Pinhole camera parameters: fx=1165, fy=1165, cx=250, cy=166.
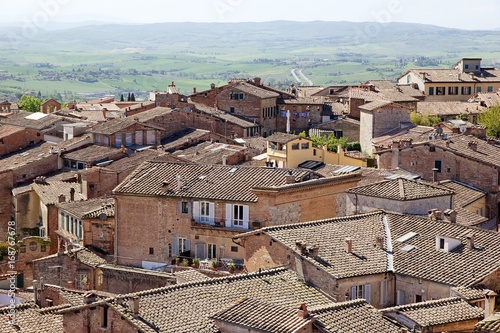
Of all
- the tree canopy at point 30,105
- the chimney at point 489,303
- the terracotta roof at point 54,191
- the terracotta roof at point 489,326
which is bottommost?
the tree canopy at point 30,105

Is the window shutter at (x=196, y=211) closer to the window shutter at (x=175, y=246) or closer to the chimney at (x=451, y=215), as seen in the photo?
the window shutter at (x=175, y=246)

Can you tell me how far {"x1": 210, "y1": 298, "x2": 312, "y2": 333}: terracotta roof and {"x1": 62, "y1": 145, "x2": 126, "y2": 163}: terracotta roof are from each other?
1441 inches

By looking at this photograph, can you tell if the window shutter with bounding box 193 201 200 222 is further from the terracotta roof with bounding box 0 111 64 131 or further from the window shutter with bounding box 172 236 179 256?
the terracotta roof with bounding box 0 111 64 131

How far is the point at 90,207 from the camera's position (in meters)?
52.4

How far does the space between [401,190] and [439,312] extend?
13032 millimetres

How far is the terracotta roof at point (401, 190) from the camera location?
1674 inches

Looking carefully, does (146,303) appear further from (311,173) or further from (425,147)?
(425,147)

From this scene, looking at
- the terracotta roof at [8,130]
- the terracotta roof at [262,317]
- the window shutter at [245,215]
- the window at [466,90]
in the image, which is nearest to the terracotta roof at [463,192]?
the window shutter at [245,215]

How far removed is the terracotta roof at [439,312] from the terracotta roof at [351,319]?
57 cm

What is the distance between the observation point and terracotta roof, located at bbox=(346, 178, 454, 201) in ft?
140

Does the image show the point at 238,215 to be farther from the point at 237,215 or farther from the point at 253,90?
the point at 253,90

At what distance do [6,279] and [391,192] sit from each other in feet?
51.7

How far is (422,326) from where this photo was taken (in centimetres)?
2917

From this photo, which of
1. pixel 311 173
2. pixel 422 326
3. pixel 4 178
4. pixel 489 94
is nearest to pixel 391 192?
pixel 311 173
